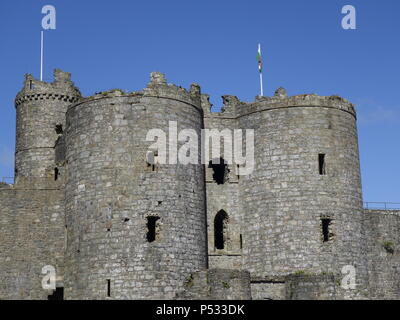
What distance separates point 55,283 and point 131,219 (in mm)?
5517

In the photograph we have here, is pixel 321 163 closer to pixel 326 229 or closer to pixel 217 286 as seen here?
pixel 326 229

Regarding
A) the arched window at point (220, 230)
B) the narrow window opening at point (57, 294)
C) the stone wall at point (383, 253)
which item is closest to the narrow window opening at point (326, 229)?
the arched window at point (220, 230)

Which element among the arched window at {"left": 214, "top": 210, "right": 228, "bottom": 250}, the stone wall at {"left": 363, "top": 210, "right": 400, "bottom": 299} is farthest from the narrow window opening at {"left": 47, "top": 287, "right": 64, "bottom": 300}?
the stone wall at {"left": 363, "top": 210, "right": 400, "bottom": 299}

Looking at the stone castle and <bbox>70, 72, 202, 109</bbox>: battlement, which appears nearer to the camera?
the stone castle

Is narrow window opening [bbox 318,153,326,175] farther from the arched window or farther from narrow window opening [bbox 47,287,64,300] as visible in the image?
narrow window opening [bbox 47,287,64,300]

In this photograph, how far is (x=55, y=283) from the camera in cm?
3253

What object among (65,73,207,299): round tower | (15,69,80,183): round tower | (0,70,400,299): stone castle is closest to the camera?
(65,73,207,299): round tower

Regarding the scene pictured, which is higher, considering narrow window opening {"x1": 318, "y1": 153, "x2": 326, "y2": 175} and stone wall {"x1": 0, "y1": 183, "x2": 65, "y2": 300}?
narrow window opening {"x1": 318, "y1": 153, "x2": 326, "y2": 175}

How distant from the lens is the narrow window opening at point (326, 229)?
32.1 metres

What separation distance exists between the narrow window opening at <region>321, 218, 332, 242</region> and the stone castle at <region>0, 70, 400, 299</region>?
42mm

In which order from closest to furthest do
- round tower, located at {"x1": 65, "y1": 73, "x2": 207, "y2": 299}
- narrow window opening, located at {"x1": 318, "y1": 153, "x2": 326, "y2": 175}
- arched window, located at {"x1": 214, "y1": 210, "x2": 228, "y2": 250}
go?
round tower, located at {"x1": 65, "y1": 73, "x2": 207, "y2": 299}
narrow window opening, located at {"x1": 318, "y1": 153, "x2": 326, "y2": 175}
arched window, located at {"x1": 214, "y1": 210, "x2": 228, "y2": 250}

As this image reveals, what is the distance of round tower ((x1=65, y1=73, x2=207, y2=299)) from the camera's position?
29109mm

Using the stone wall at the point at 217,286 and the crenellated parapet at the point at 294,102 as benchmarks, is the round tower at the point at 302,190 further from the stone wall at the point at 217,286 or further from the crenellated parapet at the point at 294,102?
the stone wall at the point at 217,286
